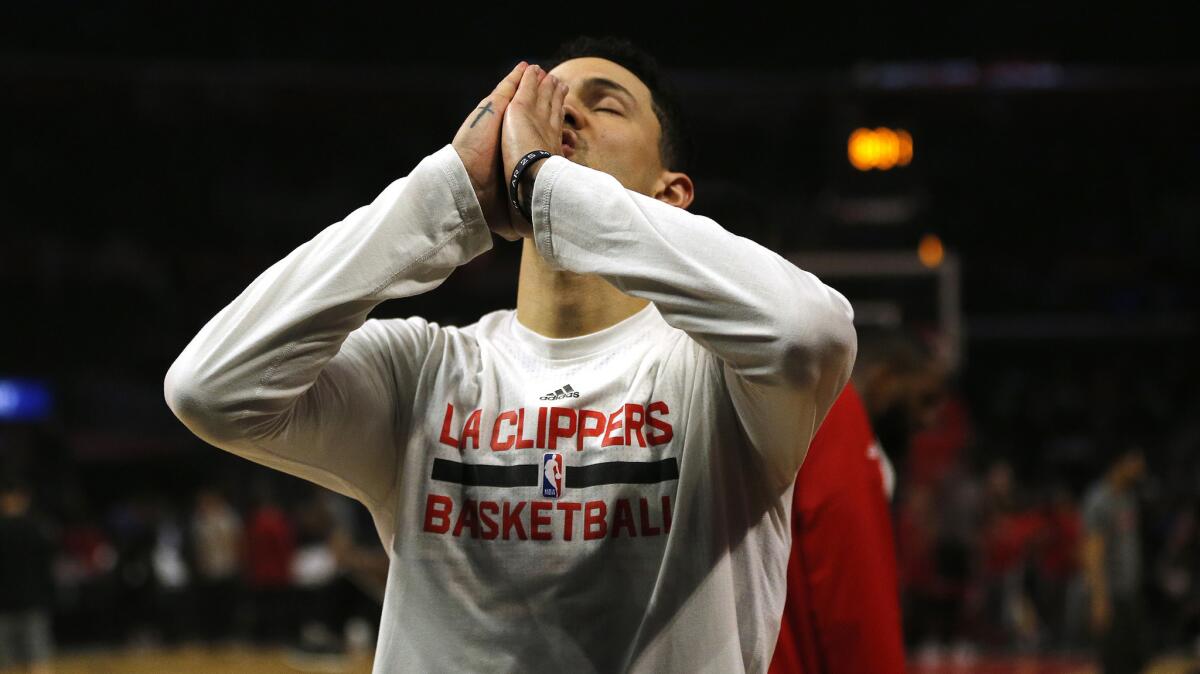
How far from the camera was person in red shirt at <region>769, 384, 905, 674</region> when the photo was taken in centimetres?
261

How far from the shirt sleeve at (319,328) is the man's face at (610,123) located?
1.08ft

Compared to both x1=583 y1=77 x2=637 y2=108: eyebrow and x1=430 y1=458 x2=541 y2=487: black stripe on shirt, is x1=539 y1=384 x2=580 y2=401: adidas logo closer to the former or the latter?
x1=430 y1=458 x2=541 y2=487: black stripe on shirt

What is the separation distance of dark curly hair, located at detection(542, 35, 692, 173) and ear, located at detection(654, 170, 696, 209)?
0.03m

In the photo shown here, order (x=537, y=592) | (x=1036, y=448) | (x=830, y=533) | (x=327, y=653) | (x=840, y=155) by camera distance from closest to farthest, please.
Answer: (x=537, y=592) → (x=830, y=533) → (x=327, y=653) → (x=840, y=155) → (x=1036, y=448)

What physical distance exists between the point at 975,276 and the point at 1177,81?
13.4 feet

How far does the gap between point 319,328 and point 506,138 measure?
383 millimetres

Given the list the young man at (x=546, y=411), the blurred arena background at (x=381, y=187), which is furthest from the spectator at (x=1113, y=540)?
the young man at (x=546, y=411)

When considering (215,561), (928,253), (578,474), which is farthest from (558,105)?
(215,561)

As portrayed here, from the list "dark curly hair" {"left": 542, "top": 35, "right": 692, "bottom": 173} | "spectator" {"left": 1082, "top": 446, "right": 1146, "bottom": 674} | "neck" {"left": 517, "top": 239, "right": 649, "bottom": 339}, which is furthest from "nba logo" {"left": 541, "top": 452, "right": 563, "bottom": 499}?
"spectator" {"left": 1082, "top": 446, "right": 1146, "bottom": 674}

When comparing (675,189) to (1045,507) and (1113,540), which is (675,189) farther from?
(1045,507)

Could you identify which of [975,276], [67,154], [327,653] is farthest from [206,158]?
[975,276]

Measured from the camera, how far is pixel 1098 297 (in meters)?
20.1

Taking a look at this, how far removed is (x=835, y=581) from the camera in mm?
2617

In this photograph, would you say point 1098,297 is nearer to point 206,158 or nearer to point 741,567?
point 206,158
